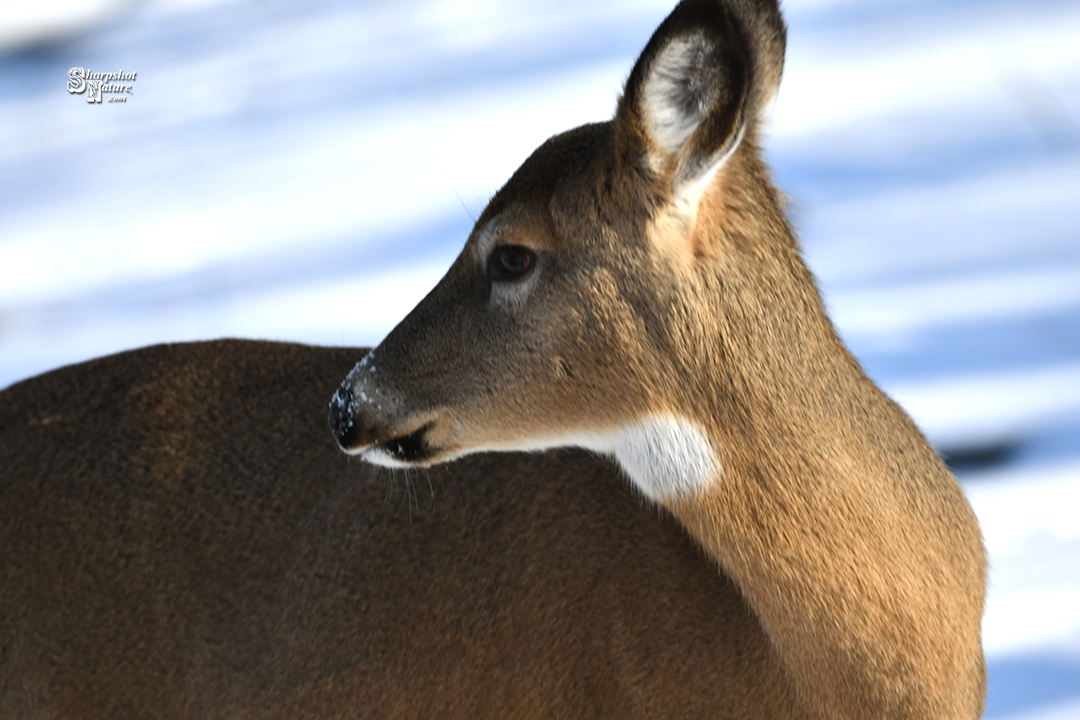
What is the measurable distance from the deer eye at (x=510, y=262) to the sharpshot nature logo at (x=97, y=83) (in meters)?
4.18

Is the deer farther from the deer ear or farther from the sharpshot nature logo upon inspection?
the sharpshot nature logo

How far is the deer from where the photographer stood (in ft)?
8.87

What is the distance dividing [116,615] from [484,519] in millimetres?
1062

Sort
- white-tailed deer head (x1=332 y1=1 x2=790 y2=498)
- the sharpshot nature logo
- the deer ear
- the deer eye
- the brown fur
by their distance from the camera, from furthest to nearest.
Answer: the sharpshot nature logo, the brown fur, the deer eye, white-tailed deer head (x1=332 y1=1 x2=790 y2=498), the deer ear

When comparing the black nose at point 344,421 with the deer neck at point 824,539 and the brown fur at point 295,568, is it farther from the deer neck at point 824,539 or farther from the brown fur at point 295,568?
the deer neck at point 824,539

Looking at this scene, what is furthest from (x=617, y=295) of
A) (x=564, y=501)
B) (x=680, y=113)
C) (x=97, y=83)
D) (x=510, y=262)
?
(x=97, y=83)

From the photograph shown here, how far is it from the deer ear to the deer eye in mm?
335

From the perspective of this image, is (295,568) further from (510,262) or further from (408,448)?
(510,262)

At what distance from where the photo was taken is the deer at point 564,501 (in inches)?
106

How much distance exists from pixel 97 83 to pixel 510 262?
14.5ft

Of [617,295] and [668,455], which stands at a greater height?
[617,295]

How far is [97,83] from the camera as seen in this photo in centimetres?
653

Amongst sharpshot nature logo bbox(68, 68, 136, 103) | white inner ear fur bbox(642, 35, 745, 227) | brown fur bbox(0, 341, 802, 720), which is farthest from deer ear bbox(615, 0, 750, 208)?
sharpshot nature logo bbox(68, 68, 136, 103)

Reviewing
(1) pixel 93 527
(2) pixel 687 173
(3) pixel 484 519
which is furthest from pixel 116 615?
(2) pixel 687 173
